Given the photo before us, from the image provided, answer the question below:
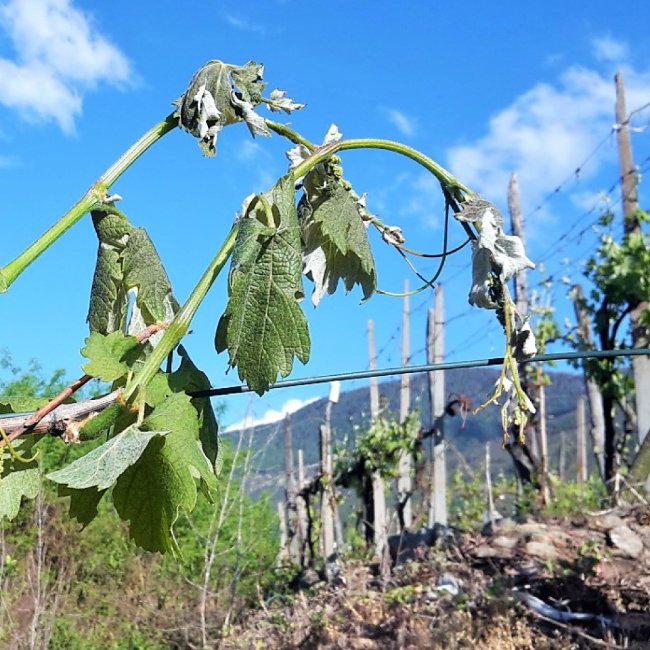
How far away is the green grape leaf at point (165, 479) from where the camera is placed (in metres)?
0.62

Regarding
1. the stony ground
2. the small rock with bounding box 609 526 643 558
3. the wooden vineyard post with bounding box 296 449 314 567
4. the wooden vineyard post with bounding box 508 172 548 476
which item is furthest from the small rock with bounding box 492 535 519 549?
the wooden vineyard post with bounding box 296 449 314 567

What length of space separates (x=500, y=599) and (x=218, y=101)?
424 cm

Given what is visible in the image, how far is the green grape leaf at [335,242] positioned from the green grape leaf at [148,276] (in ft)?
0.51

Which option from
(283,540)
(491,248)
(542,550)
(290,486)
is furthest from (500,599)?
(283,540)

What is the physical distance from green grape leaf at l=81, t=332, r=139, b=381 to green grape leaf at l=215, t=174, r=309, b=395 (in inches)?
3.5

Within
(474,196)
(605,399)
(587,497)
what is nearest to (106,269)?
(474,196)

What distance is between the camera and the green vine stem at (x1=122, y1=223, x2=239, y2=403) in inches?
24.5

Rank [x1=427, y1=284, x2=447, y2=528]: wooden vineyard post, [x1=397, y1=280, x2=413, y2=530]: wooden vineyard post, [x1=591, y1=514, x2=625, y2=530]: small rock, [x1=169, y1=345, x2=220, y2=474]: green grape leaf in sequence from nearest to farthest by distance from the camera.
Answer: [x1=169, y1=345, x2=220, y2=474]: green grape leaf < [x1=591, y1=514, x2=625, y2=530]: small rock < [x1=427, y1=284, x2=447, y2=528]: wooden vineyard post < [x1=397, y1=280, x2=413, y2=530]: wooden vineyard post

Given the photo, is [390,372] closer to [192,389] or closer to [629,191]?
[192,389]

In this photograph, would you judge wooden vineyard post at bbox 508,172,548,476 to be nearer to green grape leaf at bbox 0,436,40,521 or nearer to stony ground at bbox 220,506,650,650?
stony ground at bbox 220,506,650,650

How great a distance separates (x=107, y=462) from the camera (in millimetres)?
569

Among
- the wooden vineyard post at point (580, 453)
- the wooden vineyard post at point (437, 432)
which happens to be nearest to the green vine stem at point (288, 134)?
the wooden vineyard post at point (437, 432)

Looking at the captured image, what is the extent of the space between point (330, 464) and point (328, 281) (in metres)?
8.03

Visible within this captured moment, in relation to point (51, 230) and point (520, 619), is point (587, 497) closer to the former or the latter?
point (520, 619)
